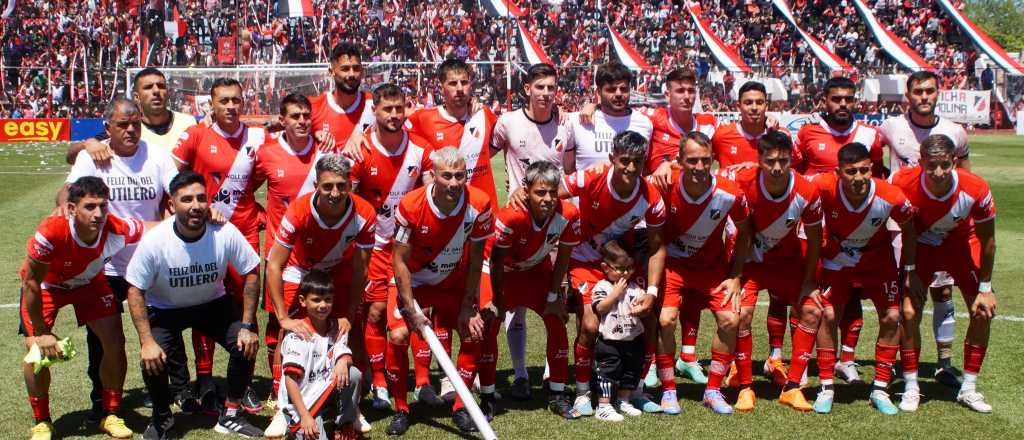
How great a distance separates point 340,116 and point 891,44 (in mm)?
38519

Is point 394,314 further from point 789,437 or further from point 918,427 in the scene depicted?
point 918,427

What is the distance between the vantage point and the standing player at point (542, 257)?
278 inches

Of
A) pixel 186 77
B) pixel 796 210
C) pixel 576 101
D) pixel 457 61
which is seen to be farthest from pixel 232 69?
pixel 796 210

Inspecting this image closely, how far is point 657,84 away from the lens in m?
35.9

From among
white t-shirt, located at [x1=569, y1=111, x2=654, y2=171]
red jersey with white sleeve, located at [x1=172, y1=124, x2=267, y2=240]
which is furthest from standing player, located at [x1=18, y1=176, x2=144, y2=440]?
white t-shirt, located at [x1=569, y1=111, x2=654, y2=171]

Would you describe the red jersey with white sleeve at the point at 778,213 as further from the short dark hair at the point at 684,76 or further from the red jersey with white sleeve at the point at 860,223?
the short dark hair at the point at 684,76

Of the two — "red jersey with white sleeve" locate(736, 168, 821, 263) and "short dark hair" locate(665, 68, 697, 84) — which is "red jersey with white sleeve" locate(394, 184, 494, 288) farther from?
"short dark hair" locate(665, 68, 697, 84)

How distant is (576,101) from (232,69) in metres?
11.2

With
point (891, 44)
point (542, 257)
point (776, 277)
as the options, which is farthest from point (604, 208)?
point (891, 44)

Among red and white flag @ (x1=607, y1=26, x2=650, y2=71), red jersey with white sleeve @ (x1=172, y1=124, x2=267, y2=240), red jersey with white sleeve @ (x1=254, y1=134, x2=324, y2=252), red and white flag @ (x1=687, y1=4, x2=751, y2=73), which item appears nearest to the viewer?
red jersey with white sleeve @ (x1=254, y1=134, x2=324, y2=252)

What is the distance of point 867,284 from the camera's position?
302 inches

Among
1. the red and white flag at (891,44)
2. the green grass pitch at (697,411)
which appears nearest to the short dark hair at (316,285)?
the green grass pitch at (697,411)

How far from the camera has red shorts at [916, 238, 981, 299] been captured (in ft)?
25.7

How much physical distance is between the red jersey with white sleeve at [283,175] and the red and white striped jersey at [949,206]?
451cm
